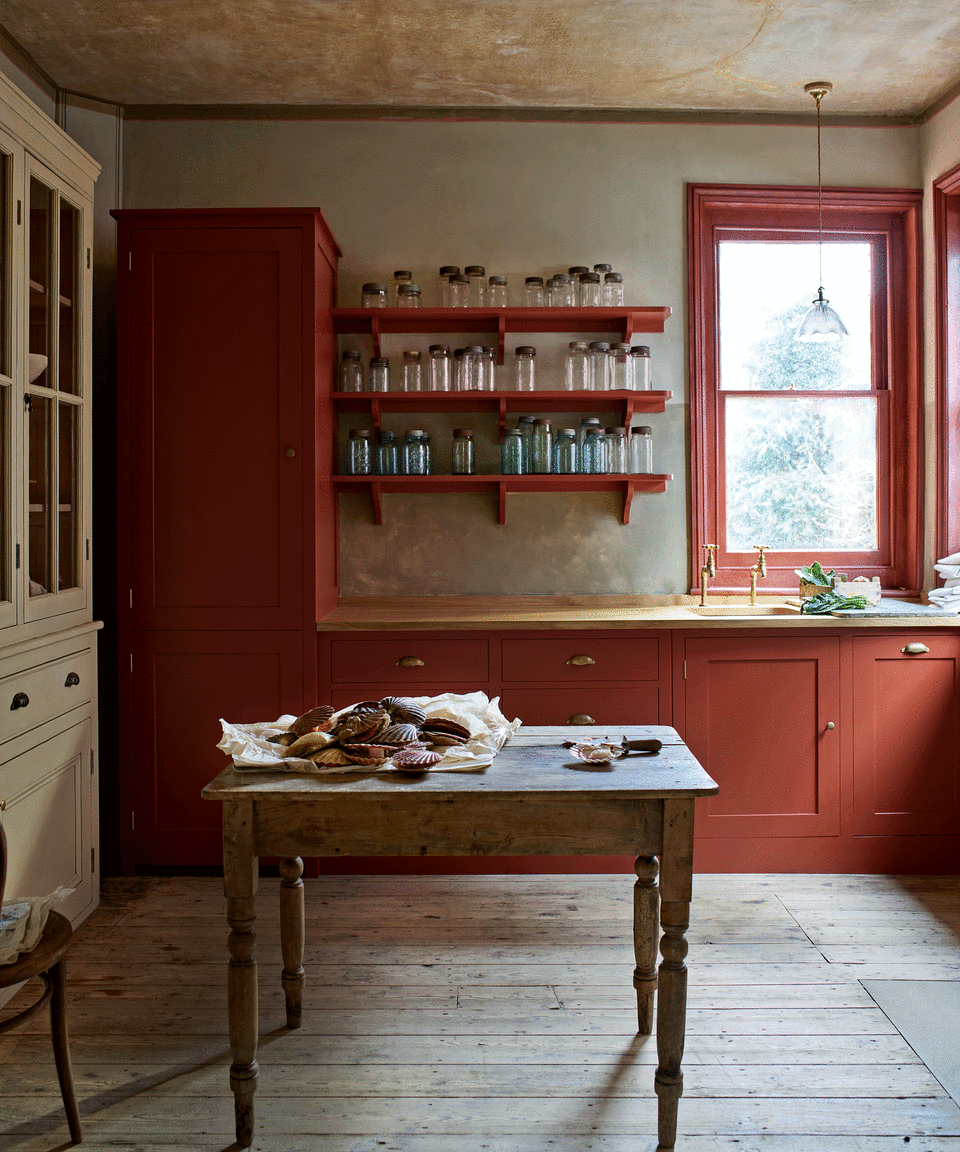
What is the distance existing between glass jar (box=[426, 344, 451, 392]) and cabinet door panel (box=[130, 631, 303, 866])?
123 centimetres

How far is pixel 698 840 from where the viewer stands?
11.0 feet

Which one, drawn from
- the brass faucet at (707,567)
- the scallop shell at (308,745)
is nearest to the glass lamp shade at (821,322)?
the brass faucet at (707,567)

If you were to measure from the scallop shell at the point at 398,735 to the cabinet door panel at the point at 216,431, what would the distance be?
1381 millimetres

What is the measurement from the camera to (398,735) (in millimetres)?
2025

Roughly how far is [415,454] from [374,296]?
691 millimetres

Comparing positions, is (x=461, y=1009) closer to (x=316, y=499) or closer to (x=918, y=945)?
(x=918, y=945)

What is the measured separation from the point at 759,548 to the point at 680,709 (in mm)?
930

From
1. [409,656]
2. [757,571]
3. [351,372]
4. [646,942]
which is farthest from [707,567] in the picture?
[646,942]

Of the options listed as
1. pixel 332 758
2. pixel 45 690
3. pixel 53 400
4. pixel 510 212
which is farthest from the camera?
pixel 510 212

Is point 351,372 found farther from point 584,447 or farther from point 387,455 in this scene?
point 584,447

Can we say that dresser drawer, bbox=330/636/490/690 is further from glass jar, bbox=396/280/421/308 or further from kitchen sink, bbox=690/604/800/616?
glass jar, bbox=396/280/421/308

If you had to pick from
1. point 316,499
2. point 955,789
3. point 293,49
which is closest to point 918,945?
point 955,789

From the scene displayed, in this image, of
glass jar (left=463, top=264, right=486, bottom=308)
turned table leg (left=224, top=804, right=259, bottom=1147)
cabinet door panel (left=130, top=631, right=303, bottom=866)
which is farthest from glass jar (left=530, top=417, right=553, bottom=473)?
turned table leg (left=224, top=804, right=259, bottom=1147)

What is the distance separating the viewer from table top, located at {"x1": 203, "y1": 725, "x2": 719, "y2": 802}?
181cm
